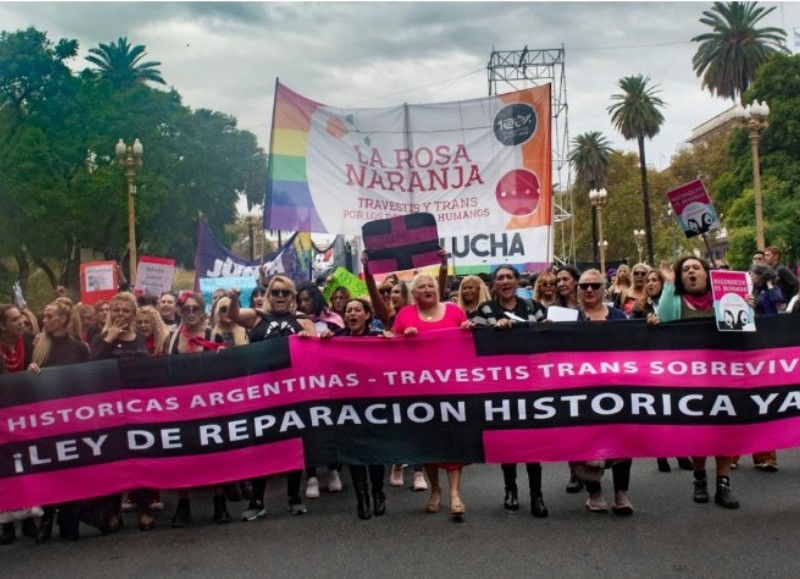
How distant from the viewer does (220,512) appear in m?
6.00

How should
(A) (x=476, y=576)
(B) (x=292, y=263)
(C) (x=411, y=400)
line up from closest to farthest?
(A) (x=476, y=576), (C) (x=411, y=400), (B) (x=292, y=263)

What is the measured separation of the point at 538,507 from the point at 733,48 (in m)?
49.7

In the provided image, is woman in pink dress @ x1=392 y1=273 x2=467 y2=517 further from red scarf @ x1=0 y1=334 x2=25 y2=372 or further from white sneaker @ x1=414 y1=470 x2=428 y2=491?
red scarf @ x1=0 y1=334 x2=25 y2=372

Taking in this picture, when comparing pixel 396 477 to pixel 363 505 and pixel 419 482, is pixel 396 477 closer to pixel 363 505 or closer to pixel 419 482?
pixel 419 482

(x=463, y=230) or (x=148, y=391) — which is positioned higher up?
(x=463, y=230)

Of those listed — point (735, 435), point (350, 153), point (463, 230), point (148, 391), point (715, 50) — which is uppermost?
point (715, 50)

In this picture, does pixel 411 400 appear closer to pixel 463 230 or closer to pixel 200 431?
pixel 200 431

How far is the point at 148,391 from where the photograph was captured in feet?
19.3

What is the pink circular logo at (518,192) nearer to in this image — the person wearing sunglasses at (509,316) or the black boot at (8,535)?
the person wearing sunglasses at (509,316)

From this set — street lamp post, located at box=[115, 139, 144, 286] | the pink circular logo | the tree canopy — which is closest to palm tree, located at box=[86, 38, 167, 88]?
the tree canopy

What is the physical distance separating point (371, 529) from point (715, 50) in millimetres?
50988

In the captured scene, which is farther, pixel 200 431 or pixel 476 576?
pixel 200 431

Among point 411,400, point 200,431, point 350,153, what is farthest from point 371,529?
point 350,153

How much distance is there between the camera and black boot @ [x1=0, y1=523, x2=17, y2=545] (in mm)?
5832
